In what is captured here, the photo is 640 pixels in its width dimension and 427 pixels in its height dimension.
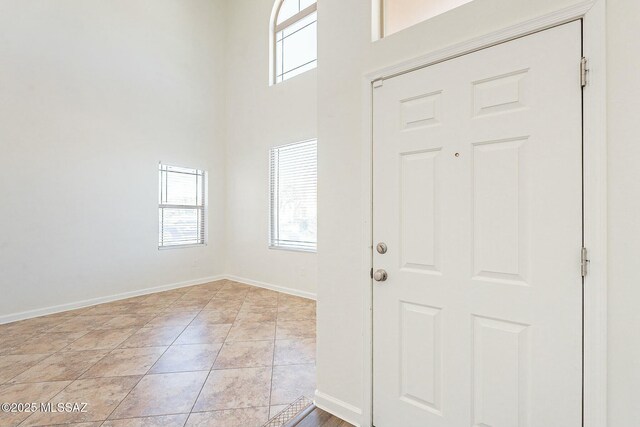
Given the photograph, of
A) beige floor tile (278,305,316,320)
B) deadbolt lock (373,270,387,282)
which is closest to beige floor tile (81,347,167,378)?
beige floor tile (278,305,316,320)

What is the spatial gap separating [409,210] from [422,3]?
1.16 metres

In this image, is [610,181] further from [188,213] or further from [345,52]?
[188,213]

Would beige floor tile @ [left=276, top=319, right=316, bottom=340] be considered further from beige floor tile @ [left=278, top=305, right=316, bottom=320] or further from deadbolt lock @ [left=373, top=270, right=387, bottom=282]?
deadbolt lock @ [left=373, top=270, right=387, bottom=282]

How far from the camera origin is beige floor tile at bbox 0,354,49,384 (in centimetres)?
235

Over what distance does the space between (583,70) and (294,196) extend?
392 cm

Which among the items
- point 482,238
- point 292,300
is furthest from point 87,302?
point 482,238

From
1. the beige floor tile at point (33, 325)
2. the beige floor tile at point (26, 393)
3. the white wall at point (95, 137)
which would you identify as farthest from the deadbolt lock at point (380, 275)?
the white wall at point (95, 137)

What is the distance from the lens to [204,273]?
17.9 ft

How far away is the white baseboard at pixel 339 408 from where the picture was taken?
1.76 meters

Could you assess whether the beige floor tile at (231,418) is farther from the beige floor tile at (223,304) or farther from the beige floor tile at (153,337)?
the beige floor tile at (223,304)

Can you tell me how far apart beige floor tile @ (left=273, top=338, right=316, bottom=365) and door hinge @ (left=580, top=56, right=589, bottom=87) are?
2.54 metres

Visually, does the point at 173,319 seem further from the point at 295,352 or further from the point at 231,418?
the point at 231,418

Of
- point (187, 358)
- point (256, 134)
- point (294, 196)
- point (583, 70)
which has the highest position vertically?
point (256, 134)

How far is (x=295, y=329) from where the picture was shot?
10.9 ft
